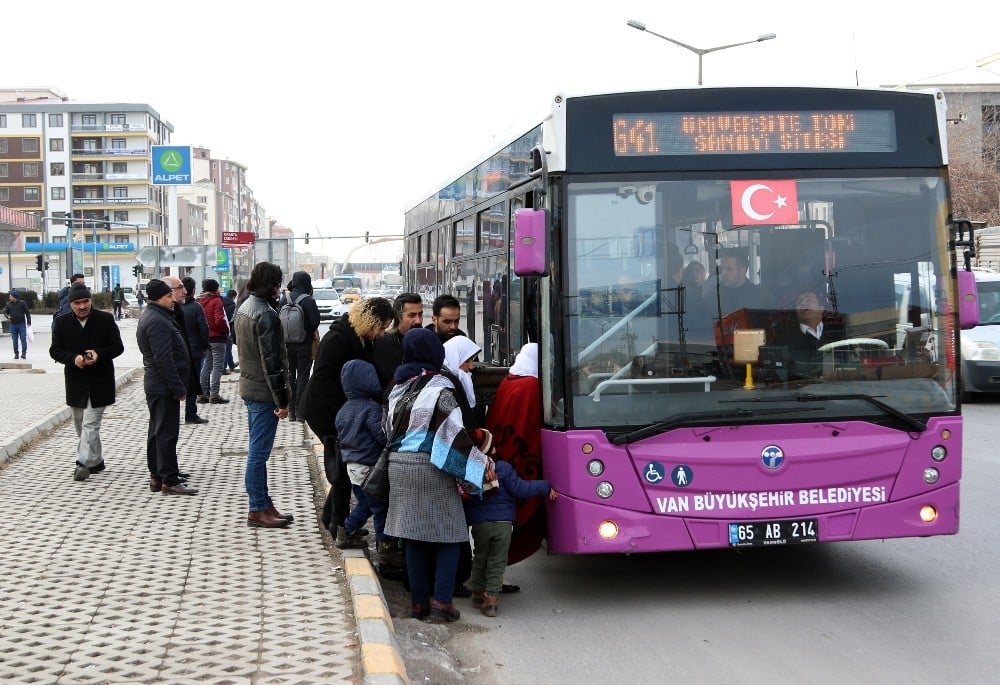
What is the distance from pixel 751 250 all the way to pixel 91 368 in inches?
249

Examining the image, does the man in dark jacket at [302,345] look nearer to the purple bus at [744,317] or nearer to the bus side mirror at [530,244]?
the purple bus at [744,317]

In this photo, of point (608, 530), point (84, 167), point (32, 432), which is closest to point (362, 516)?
point (608, 530)

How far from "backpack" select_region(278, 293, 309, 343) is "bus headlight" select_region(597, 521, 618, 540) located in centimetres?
716

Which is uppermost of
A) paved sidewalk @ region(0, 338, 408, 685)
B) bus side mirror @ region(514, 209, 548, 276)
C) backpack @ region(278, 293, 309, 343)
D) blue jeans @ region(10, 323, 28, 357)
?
bus side mirror @ region(514, 209, 548, 276)

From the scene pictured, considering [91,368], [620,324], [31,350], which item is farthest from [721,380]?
[31,350]

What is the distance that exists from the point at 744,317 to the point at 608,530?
139 cm

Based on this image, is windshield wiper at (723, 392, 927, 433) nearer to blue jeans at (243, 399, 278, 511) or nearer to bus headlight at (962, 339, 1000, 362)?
blue jeans at (243, 399, 278, 511)

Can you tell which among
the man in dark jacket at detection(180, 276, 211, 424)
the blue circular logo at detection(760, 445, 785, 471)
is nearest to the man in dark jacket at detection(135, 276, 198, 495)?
the man in dark jacket at detection(180, 276, 211, 424)

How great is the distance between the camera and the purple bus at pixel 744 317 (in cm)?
683

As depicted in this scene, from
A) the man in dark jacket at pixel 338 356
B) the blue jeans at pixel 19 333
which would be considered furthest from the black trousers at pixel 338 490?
the blue jeans at pixel 19 333

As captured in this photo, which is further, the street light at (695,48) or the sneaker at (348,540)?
the street light at (695,48)

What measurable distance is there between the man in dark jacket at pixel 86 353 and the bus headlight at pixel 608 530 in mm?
5499

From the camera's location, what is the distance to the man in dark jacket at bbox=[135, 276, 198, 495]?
405 inches

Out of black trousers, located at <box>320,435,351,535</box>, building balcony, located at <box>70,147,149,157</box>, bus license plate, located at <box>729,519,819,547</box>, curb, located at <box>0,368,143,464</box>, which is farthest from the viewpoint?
building balcony, located at <box>70,147,149,157</box>
